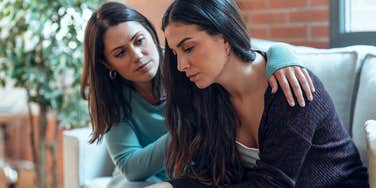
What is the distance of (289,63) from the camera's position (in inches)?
51.0

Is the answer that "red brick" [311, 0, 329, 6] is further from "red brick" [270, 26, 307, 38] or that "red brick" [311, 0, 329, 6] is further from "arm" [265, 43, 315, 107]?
"arm" [265, 43, 315, 107]

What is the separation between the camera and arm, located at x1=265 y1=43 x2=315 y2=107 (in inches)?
47.1

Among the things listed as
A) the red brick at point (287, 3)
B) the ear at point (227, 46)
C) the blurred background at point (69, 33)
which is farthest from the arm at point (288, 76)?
the red brick at point (287, 3)

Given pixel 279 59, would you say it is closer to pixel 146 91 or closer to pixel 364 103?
pixel 364 103

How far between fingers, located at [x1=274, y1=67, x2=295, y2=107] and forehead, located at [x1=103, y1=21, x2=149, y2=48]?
21.0 inches

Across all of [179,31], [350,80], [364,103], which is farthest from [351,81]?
[179,31]

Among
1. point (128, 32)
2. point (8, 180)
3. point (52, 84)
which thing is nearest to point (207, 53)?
point (128, 32)

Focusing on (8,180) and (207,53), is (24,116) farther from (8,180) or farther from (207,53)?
(207,53)

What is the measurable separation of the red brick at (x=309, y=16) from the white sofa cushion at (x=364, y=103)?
543mm

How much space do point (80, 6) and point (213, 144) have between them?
136 cm

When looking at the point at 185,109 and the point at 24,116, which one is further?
the point at 24,116

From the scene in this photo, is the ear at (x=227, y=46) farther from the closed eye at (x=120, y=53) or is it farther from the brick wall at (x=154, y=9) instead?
the brick wall at (x=154, y=9)

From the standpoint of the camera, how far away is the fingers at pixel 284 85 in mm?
1188

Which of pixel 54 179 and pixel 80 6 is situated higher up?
pixel 80 6
